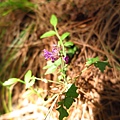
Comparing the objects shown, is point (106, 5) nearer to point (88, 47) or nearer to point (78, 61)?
point (88, 47)

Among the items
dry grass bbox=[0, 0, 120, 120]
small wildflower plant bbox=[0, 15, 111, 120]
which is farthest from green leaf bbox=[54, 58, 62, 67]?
dry grass bbox=[0, 0, 120, 120]

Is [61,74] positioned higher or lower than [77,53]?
lower

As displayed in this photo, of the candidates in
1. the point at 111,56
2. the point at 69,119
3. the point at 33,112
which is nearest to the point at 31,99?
the point at 33,112

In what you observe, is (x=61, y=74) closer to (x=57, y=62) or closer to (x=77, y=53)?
(x=57, y=62)

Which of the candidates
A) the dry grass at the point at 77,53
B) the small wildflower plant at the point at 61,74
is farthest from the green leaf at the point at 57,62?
the dry grass at the point at 77,53

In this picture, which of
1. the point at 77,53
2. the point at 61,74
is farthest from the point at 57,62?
the point at 77,53

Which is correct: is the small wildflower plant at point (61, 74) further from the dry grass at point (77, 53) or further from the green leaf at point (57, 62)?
the dry grass at point (77, 53)

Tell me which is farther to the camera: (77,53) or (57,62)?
(77,53)

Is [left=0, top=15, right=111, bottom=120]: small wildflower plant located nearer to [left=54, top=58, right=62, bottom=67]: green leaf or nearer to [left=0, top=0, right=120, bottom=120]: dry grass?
[left=54, top=58, right=62, bottom=67]: green leaf
